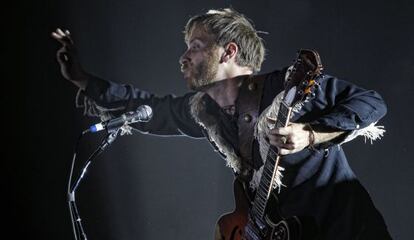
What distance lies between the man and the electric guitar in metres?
0.04

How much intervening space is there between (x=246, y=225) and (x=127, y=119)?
1.81ft

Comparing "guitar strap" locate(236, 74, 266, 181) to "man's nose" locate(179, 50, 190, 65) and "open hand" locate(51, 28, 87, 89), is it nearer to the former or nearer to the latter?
"man's nose" locate(179, 50, 190, 65)

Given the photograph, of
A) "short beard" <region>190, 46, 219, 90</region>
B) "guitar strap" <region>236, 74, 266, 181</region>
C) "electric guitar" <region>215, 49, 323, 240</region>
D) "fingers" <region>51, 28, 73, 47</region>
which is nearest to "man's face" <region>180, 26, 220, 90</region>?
"short beard" <region>190, 46, 219, 90</region>

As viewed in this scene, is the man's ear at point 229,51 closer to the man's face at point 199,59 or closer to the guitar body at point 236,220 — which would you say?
the man's face at point 199,59

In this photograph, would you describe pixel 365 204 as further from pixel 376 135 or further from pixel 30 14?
pixel 30 14

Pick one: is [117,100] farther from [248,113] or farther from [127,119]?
[248,113]

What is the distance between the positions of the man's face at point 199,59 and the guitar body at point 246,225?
0.40 m

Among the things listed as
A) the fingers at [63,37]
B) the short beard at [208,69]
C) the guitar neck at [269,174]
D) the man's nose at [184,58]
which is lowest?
the guitar neck at [269,174]

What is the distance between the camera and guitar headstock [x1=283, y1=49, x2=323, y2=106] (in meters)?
1.38

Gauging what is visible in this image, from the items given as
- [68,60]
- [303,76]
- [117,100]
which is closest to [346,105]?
[303,76]

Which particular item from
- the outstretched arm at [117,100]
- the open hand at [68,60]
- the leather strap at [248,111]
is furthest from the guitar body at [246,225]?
the open hand at [68,60]

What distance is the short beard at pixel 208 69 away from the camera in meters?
1.86

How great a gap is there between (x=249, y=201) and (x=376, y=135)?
47 cm

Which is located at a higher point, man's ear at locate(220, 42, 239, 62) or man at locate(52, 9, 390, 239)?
man's ear at locate(220, 42, 239, 62)
